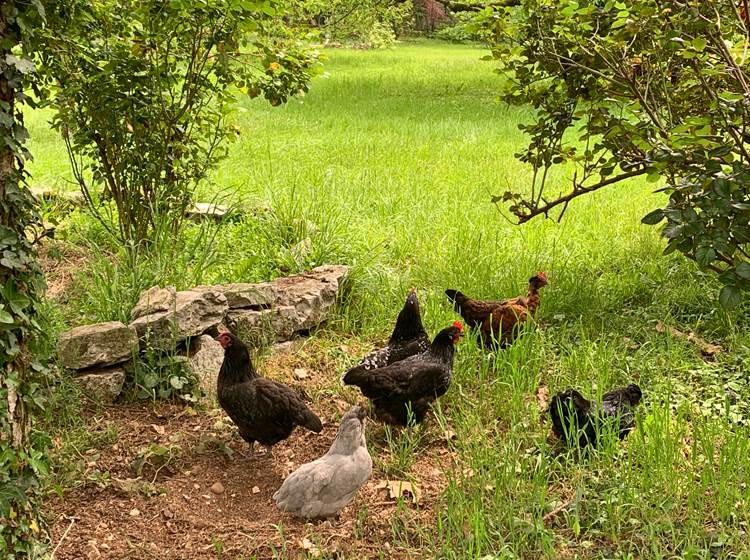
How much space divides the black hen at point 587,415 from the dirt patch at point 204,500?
2.19ft

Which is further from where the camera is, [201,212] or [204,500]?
[201,212]

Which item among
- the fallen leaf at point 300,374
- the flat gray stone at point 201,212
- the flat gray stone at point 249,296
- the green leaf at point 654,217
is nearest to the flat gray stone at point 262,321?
the flat gray stone at point 249,296

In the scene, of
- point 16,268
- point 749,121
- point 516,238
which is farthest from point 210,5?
point 516,238

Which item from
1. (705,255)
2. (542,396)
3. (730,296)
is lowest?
(542,396)

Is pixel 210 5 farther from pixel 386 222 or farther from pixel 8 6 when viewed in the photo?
pixel 386 222

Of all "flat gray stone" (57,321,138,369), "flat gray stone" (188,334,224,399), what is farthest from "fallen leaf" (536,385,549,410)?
"flat gray stone" (57,321,138,369)

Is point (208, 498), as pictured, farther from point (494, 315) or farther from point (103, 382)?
point (494, 315)

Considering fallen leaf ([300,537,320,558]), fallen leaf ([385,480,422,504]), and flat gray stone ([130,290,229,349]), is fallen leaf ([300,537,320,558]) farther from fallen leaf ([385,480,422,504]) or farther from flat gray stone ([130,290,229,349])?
flat gray stone ([130,290,229,349])

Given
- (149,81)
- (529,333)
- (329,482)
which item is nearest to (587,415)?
(529,333)

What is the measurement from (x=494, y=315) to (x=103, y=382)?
Answer: 2.45 m

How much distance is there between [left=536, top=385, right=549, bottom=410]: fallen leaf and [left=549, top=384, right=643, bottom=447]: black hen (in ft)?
1.51

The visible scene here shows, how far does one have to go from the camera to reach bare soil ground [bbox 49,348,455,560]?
3445mm

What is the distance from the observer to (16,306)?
2.85 m

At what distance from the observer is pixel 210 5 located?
4746 mm
